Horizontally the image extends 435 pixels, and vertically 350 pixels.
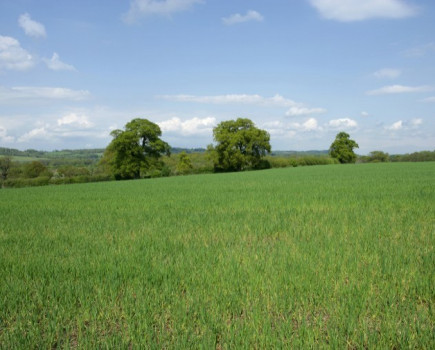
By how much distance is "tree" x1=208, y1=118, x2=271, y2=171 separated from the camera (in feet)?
204

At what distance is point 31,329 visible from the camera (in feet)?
11.0

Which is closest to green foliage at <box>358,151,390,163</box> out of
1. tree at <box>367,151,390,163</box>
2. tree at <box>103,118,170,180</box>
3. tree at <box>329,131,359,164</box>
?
tree at <box>367,151,390,163</box>

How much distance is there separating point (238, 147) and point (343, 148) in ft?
159

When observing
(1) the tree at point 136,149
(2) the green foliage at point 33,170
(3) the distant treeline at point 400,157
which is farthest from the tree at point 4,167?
(3) the distant treeline at point 400,157

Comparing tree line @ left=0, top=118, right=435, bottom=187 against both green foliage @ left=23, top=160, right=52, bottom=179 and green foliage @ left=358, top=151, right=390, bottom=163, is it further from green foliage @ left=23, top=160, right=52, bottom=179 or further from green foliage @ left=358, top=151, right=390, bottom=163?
green foliage @ left=358, top=151, right=390, bottom=163

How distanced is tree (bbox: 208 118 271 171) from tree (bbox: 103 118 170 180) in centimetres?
1247

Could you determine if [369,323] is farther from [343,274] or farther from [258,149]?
[258,149]

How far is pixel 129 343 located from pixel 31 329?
1162 mm

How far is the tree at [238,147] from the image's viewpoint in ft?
204

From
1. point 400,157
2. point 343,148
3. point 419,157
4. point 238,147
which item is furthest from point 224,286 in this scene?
point 400,157

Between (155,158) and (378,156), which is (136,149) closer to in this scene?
(155,158)

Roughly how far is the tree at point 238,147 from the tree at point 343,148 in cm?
4235

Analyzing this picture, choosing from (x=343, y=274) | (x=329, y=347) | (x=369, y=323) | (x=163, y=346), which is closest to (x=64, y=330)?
(x=163, y=346)

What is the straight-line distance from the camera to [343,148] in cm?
9650
